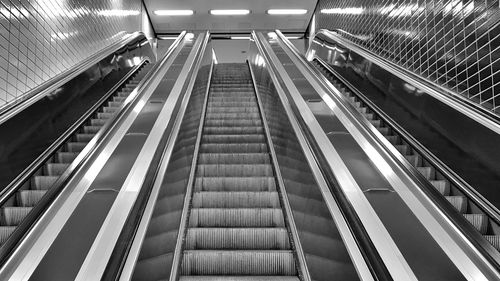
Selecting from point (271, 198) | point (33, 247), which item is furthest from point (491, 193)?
point (33, 247)

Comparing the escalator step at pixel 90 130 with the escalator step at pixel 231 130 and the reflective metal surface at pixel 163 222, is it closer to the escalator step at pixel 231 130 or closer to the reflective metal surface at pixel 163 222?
the escalator step at pixel 231 130

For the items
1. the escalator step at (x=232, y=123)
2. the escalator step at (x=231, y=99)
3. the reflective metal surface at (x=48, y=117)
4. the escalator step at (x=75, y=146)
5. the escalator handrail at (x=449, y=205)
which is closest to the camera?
the escalator handrail at (x=449, y=205)

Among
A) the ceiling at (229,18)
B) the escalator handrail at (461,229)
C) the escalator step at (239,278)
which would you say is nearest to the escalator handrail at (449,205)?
the escalator handrail at (461,229)

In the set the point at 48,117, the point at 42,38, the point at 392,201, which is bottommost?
the point at 392,201

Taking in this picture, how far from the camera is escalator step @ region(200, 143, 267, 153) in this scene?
16.4 ft

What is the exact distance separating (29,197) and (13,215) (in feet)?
0.97

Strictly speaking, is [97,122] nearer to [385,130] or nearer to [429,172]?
[385,130]

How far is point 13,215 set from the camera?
9.98 ft

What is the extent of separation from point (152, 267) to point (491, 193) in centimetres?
232

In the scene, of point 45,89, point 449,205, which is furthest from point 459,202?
point 45,89

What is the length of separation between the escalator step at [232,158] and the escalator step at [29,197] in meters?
1.69

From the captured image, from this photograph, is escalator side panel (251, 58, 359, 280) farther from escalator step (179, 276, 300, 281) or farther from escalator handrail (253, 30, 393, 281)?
escalator step (179, 276, 300, 281)

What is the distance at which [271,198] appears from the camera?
3723mm

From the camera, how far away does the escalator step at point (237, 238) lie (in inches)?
121
